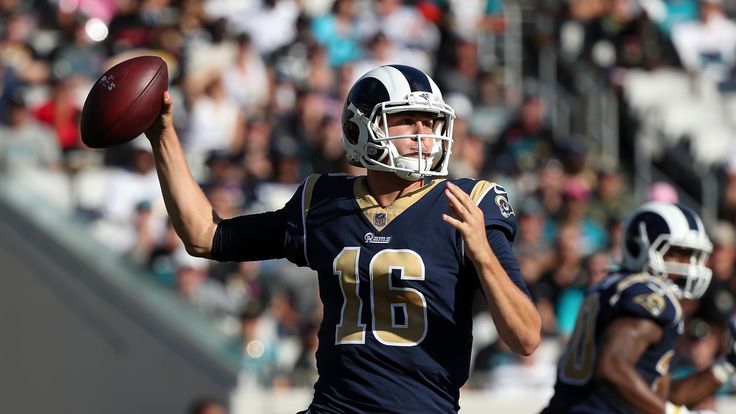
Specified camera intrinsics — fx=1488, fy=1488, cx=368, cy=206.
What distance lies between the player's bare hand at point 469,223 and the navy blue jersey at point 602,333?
1562 millimetres

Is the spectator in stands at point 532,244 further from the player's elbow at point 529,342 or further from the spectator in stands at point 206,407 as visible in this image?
the player's elbow at point 529,342

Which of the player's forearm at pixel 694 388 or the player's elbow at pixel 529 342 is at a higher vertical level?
the player's elbow at pixel 529 342

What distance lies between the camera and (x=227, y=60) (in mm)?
12508

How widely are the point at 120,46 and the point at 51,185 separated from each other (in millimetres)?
1951

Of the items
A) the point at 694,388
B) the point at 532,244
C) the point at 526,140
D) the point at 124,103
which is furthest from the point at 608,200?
the point at 124,103

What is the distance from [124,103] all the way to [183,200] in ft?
1.24

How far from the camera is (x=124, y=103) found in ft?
16.1

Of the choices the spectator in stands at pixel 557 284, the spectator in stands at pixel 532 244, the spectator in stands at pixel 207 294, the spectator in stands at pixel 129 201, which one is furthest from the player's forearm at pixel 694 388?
the spectator in stands at pixel 129 201

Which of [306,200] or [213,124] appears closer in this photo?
[306,200]

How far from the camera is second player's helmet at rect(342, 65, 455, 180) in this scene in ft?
15.4

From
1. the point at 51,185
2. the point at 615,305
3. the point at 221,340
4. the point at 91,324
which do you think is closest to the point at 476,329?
the point at 221,340

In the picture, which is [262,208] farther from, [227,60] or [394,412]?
[394,412]

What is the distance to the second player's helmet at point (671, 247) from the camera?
6320 millimetres

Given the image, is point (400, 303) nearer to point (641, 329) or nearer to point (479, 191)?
point (479, 191)
